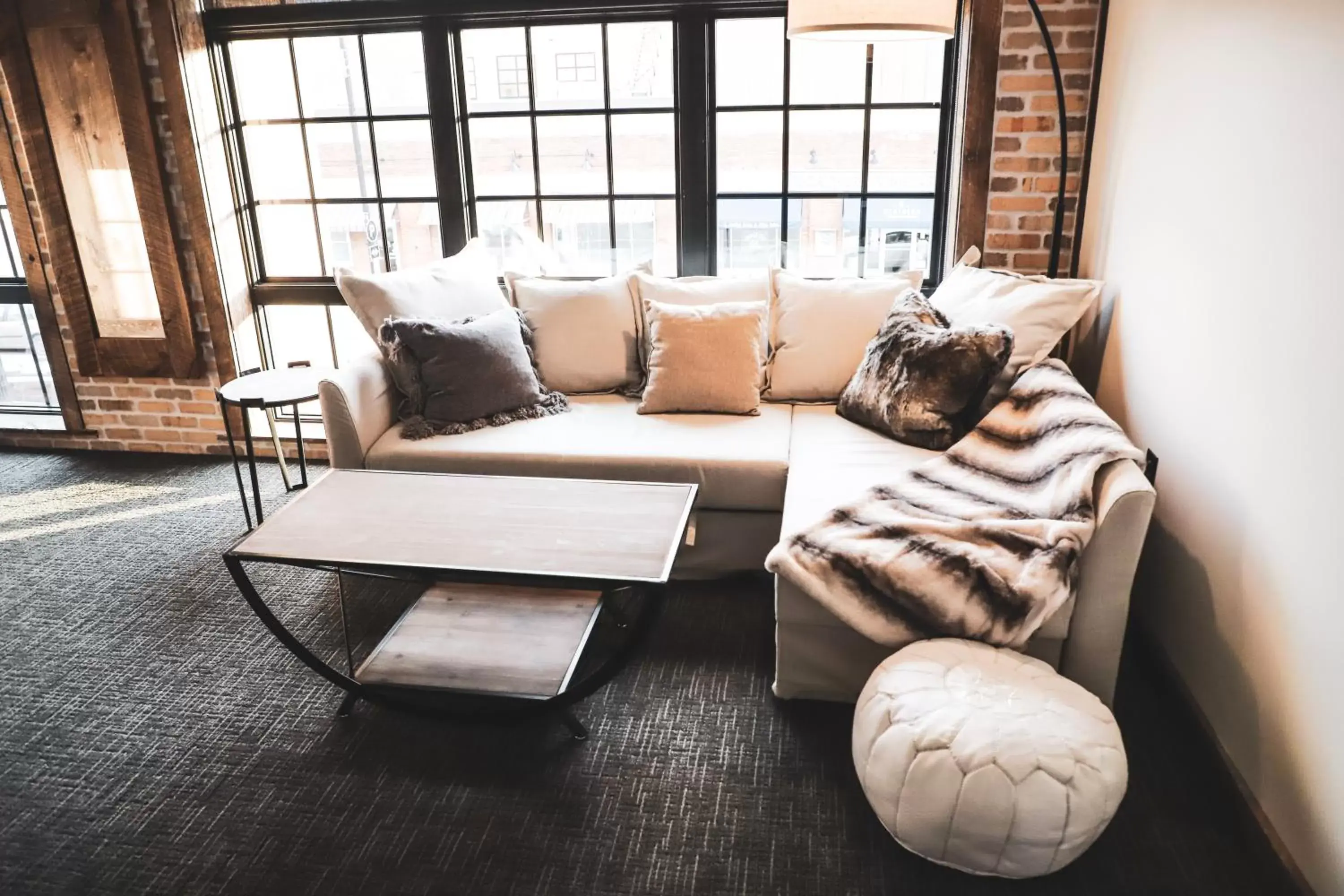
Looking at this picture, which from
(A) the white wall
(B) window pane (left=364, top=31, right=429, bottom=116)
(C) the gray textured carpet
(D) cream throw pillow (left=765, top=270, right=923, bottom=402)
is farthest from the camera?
(B) window pane (left=364, top=31, right=429, bottom=116)

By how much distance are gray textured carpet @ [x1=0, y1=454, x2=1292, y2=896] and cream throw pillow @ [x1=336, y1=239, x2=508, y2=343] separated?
1050mm

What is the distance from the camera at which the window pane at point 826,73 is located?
3.47 metres

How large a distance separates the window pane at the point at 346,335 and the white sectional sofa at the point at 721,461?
1.13 m

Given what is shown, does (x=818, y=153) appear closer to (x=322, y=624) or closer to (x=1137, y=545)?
(x=1137, y=545)

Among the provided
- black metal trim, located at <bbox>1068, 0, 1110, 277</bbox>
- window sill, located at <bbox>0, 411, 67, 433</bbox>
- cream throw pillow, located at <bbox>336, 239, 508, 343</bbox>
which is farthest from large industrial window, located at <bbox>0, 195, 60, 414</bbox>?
black metal trim, located at <bbox>1068, 0, 1110, 277</bbox>

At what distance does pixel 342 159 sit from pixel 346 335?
785 mm

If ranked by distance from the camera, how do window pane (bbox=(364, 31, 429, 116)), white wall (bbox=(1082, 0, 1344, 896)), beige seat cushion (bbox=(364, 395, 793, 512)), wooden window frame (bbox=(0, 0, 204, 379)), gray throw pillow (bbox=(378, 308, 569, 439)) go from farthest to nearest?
window pane (bbox=(364, 31, 429, 116)) < wooden window frame (bbox=(0, 0, 204, 379)) < gray throw pillow (bbox=(378, 308, 569, 439)) < beige seat cushion (bbox=(364, 395, 793, 512)) < white wall (bbox=(1082, 0, 1344, 896))

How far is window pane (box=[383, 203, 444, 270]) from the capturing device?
155 inches

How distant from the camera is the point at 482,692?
2.24m

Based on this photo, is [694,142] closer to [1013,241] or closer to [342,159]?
[1013,241]

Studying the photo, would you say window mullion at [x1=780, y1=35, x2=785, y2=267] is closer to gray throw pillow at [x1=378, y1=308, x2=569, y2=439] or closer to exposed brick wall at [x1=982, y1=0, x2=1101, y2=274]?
exposed brick wall at [x1=982, y1=0, x2=1101, y2=274]

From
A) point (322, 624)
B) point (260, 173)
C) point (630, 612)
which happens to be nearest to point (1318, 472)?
point (630, 612)

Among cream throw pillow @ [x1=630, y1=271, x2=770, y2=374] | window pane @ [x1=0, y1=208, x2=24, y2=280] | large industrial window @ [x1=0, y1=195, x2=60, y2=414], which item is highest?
A: window pane @ [x1=0, y1=208, x2=24, y2=280]

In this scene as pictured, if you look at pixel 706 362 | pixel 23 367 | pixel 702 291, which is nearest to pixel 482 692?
pixel 706 362
